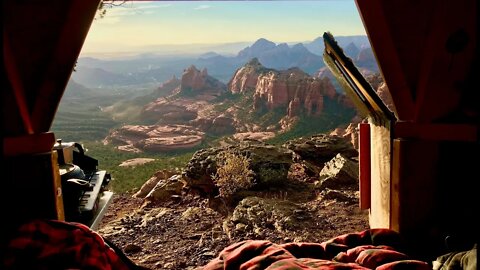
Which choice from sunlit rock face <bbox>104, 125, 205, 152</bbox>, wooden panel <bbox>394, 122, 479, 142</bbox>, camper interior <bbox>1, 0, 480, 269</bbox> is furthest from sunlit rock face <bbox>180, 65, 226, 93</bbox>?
wooden panel <bbox>394, 122, 479, 142</bbox>

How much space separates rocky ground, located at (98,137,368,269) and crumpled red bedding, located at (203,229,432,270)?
11.3 ft

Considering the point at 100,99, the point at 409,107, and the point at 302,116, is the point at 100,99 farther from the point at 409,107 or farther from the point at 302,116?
the point at 409,107

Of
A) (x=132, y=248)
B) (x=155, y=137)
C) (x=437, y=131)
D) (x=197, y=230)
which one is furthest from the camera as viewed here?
(x=155, y=137)

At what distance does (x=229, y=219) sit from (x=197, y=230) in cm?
61

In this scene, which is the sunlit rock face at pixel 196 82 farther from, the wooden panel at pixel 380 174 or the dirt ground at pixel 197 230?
the wooden panel at pixel 380 174

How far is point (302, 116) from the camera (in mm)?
33594

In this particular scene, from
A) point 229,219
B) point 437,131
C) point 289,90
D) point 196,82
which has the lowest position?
point 229,219

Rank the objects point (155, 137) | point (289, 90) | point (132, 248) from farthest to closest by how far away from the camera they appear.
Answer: point (155, 137) < point (289, 90) < point (132, 248)

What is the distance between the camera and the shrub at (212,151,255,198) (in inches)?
348

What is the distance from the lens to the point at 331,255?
2.07 m

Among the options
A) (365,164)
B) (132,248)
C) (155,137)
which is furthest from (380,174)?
(155,137)

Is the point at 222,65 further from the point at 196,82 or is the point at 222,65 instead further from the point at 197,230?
the point at 197,230

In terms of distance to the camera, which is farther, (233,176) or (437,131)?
(233,176)

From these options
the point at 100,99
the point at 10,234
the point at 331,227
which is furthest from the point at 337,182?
the point at 100,99
